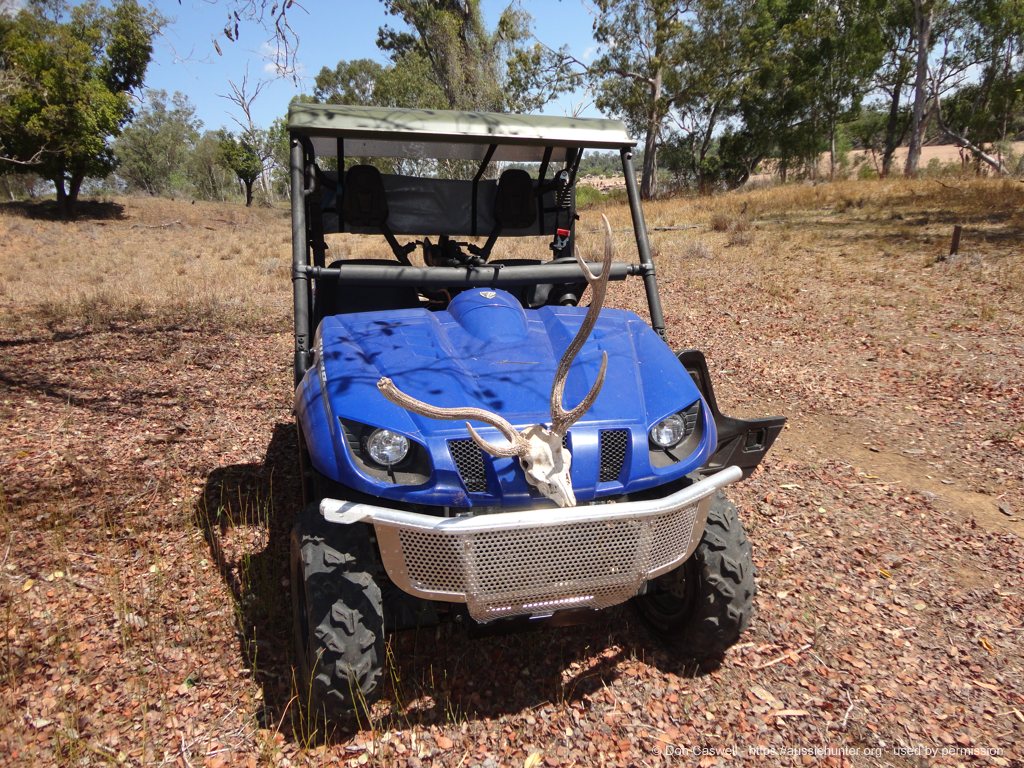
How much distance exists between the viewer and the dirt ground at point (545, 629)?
2270mm

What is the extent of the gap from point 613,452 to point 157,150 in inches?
2070

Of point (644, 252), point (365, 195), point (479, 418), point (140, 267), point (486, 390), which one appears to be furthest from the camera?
point (140, 267)

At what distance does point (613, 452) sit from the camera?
2.15m

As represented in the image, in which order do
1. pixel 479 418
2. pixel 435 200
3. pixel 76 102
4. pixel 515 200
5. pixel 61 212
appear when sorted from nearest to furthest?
pixel 479 418 → pixel 515 200 → pixel 435 200 → pixel 76 102 → pixel 61 212

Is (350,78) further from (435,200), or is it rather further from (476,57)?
(435,200)

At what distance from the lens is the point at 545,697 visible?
2479 mm

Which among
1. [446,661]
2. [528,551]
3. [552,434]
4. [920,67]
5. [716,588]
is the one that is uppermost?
[920,67]

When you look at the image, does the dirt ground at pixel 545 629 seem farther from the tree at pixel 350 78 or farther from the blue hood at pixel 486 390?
the tree at pixel 350 78

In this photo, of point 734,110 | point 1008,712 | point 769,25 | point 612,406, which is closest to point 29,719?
point 612,406

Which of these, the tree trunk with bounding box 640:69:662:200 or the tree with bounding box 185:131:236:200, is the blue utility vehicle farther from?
the tree with bounding box 185:131:236:200

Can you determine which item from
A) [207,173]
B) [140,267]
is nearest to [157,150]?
[207,173]

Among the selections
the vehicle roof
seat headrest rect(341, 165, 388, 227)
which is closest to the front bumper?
the vehicle roof

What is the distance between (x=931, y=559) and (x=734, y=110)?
31326 mm

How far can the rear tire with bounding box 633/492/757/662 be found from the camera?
93.2 inches
